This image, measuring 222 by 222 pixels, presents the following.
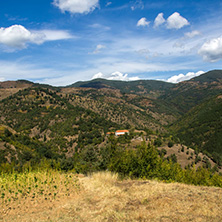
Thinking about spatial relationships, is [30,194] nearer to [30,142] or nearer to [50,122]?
[30,142]

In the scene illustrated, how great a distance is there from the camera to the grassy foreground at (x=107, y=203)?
7.66 m

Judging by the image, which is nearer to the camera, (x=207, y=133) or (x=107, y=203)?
(x=107, y=203)

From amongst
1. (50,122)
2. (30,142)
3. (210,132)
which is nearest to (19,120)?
(50,122)

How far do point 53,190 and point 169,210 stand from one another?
6860 millimetres

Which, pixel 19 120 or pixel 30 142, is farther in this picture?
pixel 19 120

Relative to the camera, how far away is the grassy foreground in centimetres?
766

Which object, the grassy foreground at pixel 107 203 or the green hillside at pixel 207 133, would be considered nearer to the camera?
the grassy foreground at pixel 107 203

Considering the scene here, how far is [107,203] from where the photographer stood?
360 inches

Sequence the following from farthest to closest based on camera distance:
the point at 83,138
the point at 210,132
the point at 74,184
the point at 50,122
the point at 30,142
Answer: the point at 210,132
the point at 50,122
the point at 83,138
the point at 30,142
the point at 74,184

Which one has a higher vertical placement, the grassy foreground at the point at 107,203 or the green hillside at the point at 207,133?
the grassy foreground at the point at 107,203

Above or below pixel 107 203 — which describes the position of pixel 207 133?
below

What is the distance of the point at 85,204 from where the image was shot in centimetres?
920

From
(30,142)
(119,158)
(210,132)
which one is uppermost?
(119,158)

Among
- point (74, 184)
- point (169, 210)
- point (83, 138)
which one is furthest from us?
point (83, 138)
